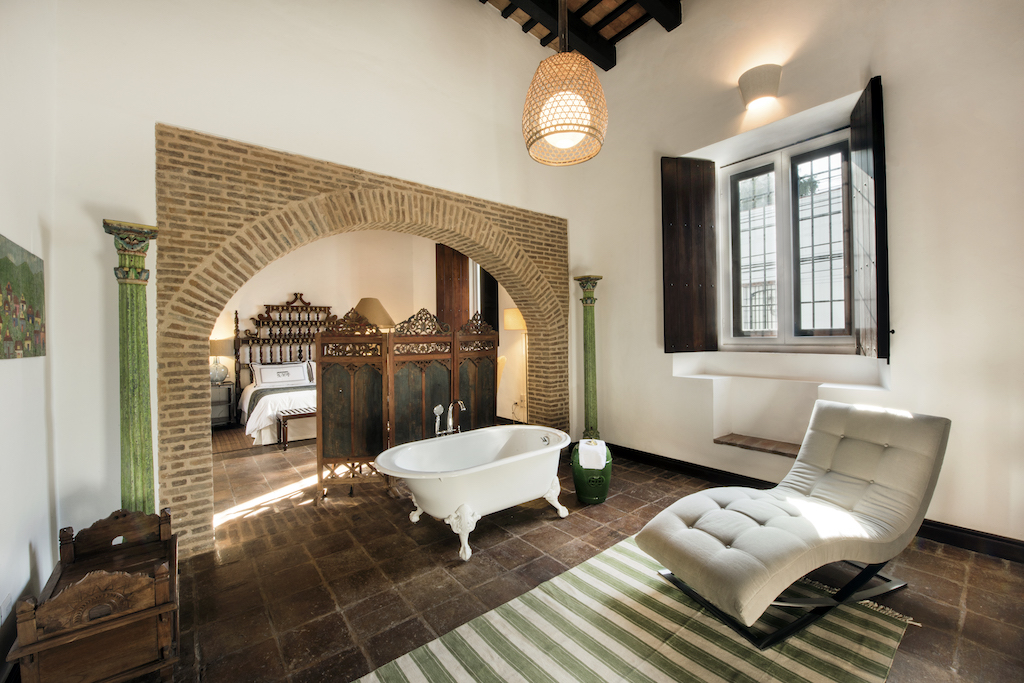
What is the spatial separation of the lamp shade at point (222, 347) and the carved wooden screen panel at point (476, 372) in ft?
15.2

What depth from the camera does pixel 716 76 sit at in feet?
13.4

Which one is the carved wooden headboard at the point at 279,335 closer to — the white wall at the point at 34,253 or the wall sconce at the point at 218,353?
the wall sconce at the point at 218,353

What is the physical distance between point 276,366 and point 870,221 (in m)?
7.40

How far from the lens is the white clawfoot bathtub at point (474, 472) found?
2865mm

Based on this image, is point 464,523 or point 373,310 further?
point 373,310

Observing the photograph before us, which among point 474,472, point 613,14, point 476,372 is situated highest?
point 613,14

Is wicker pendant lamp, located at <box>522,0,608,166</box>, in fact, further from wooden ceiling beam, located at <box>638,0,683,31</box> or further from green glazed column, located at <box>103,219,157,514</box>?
wooden ceiling beam, located at <box>638,0,683,31</box>

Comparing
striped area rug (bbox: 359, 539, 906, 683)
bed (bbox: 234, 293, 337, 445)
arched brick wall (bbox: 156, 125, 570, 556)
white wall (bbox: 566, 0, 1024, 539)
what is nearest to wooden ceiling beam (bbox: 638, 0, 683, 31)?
white wall (bbox: 566, 0, 1024, 539)

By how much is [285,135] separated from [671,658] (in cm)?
406

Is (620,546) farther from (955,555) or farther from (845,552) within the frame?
(955,555)

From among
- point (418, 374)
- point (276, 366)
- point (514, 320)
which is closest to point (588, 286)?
point (514, 320)

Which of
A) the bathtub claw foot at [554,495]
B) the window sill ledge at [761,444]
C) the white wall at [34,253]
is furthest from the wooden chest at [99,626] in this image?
the window sill ledge at [761,444]

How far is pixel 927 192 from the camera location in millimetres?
3010

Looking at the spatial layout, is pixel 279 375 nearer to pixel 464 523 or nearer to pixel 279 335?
pixel 279 335
